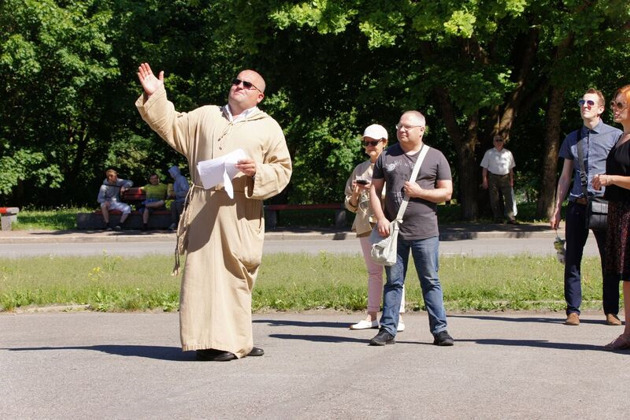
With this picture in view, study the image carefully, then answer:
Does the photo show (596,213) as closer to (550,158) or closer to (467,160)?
(550,158)

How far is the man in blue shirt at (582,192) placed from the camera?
31.4ft

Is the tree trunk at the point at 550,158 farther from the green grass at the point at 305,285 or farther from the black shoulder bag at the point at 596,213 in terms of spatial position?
the black shoulder bag at the point at 596,213

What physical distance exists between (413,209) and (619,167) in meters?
1.55

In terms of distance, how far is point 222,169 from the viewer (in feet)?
25.2

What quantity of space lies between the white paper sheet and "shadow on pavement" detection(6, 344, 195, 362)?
50.8 inches

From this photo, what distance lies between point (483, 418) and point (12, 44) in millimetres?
29538

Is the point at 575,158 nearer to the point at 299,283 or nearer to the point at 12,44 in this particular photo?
the point at 299,283

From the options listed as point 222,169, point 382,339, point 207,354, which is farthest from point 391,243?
point 207,354

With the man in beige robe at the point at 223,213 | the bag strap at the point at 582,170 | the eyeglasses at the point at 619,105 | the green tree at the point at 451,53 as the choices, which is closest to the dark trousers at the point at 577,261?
the bag strap at the point at 582,170

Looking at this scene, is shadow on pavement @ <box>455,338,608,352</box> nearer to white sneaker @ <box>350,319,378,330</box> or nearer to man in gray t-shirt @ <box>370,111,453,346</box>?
man in gray t-shirt @ <box>370,111,453,346</box>

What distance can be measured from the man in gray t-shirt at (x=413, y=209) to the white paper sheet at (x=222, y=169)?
133 centimetres

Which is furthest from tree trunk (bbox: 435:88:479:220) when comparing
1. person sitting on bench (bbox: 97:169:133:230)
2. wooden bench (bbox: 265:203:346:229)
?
person sitting on bench (bbox: 97:169:133:230)

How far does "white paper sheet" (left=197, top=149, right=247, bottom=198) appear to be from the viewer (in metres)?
7.66

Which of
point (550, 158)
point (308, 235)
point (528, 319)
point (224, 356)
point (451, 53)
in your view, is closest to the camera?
point (224, 356)
